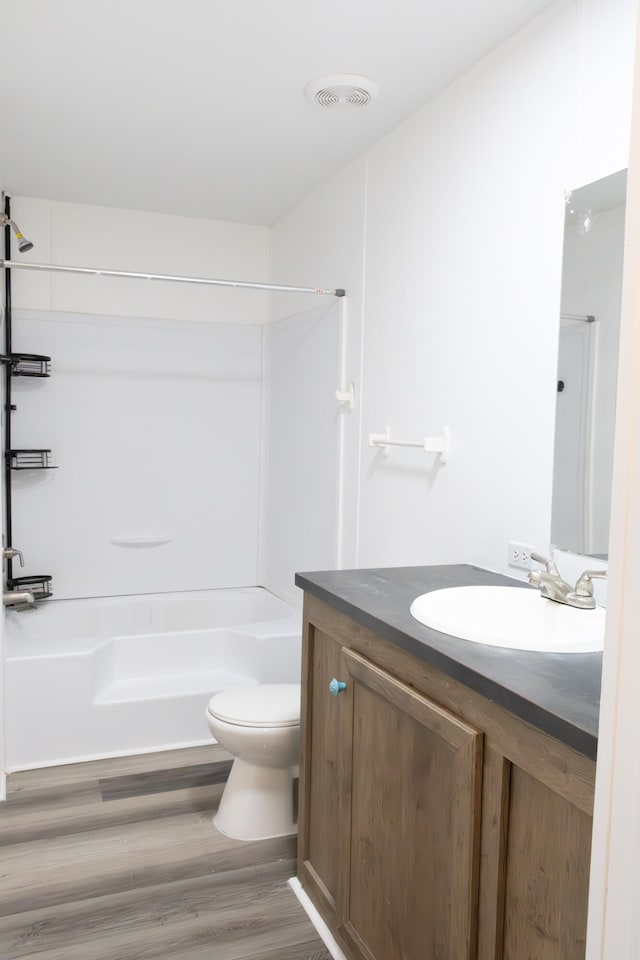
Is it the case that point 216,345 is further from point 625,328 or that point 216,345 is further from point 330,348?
point 625,328

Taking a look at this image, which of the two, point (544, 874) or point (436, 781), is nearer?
point (544, 874)

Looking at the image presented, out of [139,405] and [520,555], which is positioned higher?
[139,405]

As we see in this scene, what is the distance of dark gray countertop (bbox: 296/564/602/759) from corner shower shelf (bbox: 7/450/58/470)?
2.20m

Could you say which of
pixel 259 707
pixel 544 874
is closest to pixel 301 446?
pixel 259 707

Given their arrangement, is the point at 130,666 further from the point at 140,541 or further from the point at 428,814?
the point at 428,814

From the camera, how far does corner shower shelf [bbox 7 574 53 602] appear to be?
361 cm

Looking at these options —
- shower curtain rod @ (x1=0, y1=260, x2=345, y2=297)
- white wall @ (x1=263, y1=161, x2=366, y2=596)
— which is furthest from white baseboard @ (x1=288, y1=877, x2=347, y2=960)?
shower curtain rod @ (x1=0, y1=260, x2=345, y2=297)

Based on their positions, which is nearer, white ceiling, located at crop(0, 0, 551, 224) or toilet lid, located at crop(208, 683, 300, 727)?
white ceiling, located at crop(0, 0, 551, 224)

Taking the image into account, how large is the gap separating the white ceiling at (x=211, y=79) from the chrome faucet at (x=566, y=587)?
1.44 m

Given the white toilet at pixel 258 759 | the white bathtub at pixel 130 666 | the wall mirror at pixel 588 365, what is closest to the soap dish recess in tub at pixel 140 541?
the white bathtub at pixel 130 666

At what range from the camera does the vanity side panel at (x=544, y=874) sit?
1012 mm

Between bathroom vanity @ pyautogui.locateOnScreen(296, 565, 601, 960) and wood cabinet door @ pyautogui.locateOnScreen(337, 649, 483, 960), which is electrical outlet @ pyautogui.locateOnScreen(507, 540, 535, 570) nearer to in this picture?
bathroom vanity @ pyautogui.locateOnScreen(296, 565, 601, 960)

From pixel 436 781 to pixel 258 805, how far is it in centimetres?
123

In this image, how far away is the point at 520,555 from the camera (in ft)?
6.50
